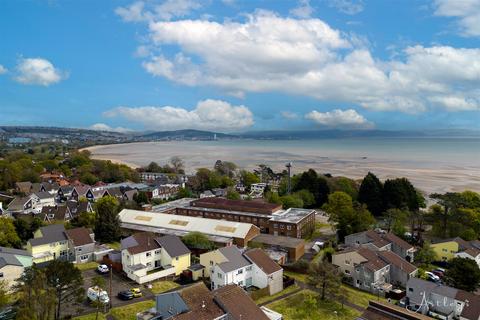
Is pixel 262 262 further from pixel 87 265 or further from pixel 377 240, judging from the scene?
pixel 87 265

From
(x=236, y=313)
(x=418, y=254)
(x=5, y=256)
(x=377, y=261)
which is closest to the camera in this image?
(x=236, y=313)

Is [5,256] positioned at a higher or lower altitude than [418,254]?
higher

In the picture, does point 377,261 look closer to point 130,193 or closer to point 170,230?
point 170,230

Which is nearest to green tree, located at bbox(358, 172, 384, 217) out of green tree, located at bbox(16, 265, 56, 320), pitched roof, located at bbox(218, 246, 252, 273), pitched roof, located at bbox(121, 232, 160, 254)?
pitched roof, located at bbox(218, 246, 252, 273)

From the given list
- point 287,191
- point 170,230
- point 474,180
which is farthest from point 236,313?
point 474,180

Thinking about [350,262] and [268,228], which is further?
[268,228]

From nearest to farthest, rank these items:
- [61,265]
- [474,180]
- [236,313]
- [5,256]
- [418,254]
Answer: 1. [236,313]
2. [61,265]
3. [5,256]
4. [418,254]
5. [474,180]
